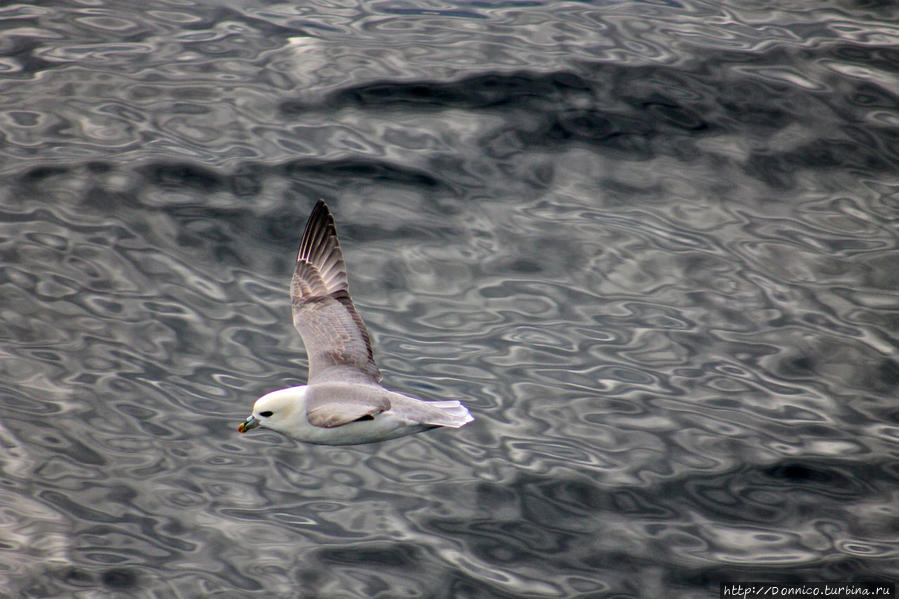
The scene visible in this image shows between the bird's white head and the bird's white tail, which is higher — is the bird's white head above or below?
above

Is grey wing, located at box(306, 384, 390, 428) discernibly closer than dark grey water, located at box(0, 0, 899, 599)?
Yes

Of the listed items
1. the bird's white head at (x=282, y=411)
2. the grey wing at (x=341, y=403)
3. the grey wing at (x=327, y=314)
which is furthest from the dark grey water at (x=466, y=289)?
the grey wing at (x=341, y=403)

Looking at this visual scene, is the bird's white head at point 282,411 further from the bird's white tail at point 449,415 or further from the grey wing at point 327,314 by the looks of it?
the bird's white tail at point 449,415

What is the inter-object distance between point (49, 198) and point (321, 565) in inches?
218

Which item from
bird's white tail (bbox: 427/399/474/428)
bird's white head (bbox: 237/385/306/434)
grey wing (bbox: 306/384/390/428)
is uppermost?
grey wing (bbox: 306/384/390/428)

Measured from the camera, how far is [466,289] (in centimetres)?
1026

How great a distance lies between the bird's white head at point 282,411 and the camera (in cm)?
786

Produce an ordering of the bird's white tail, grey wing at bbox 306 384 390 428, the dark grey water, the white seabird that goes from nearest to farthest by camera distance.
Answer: grey wing at bbox 306 384 390 428 < the white seabird < the bird's white tail < the dark grey water

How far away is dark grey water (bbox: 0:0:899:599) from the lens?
8.15 meters

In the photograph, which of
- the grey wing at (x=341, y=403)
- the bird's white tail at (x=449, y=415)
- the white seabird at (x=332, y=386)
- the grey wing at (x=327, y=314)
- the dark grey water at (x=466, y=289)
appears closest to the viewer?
the grey wing at (x=341, y=403)

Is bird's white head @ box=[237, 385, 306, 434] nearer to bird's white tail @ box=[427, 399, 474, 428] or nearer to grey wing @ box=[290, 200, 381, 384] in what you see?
grey wing @ box=[290, 200, 381, 384]

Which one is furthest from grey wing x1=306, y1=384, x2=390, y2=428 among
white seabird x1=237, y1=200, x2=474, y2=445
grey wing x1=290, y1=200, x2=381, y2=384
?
grey wing x1=290, y1=200, x2=381, y2=384

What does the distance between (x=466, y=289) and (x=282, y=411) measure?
3.01 metres

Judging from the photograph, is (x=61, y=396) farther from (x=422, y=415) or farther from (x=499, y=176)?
(x=499, y=176)
